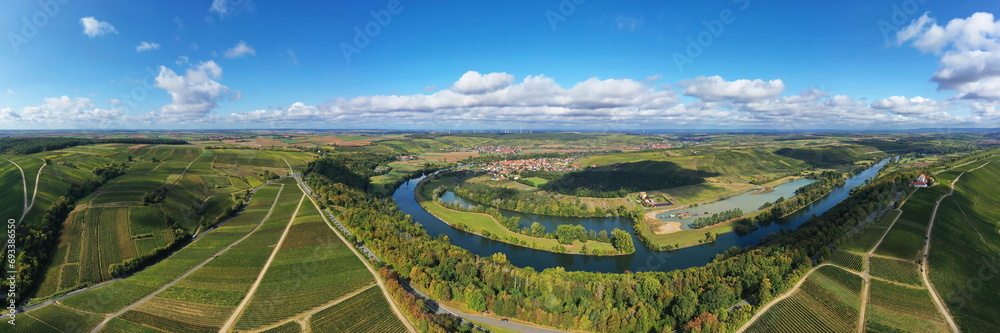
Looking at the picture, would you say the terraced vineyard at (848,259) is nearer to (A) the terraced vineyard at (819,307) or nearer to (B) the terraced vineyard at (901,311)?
(A) the terraced vineyard at (819,307)

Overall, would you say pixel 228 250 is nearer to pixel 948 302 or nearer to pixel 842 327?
pixel 842 327

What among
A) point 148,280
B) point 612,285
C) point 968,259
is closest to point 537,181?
point 612,285

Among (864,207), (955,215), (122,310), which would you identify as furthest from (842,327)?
(122,310)

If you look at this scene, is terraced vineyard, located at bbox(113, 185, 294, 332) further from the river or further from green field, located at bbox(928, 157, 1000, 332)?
green field, located at bbox(928, 157, 1000, 332)

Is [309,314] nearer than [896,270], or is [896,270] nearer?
[309,314]

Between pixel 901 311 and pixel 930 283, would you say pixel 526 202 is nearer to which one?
pixel 901 311

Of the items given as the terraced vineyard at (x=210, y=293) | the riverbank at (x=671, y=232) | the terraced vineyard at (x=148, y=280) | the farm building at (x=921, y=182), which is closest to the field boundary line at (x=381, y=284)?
the terraced vineyard at (x=210, y=293)
